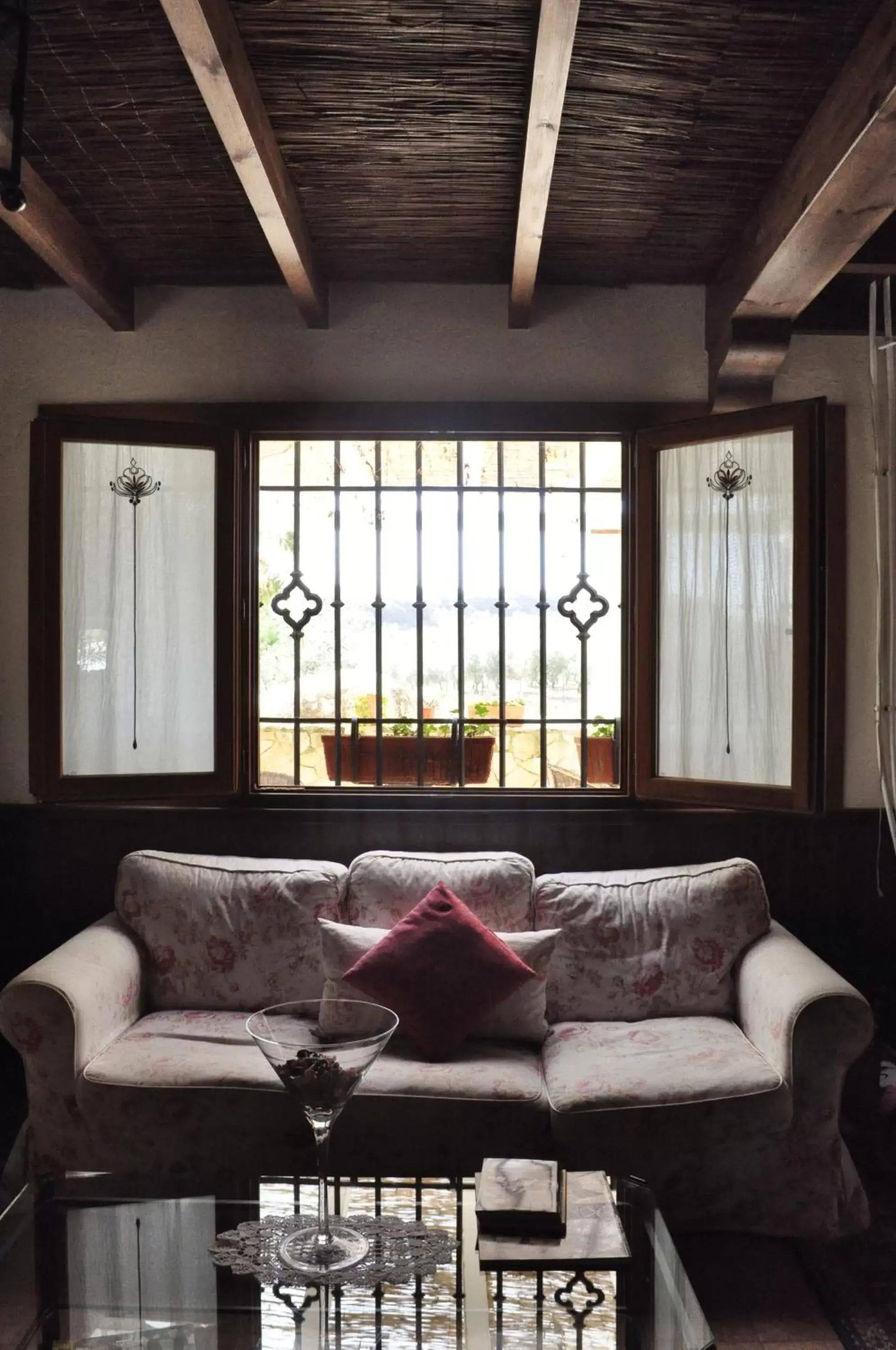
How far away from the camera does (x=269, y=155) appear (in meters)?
2.59

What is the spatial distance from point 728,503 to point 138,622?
183cm

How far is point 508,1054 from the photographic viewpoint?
284 centimetres

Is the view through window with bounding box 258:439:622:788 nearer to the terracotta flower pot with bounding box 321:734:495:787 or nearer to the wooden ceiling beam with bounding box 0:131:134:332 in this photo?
the terracotta flower pot with bounding box 321:734:495:787

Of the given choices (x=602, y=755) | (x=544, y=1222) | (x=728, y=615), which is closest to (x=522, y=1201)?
(x=544, y=1222)

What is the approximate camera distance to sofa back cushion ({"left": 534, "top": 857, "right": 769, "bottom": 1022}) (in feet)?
10.1

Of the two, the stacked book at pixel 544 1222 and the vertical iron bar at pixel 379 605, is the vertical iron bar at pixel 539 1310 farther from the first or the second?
the vertical iron bar at pixel 379 605

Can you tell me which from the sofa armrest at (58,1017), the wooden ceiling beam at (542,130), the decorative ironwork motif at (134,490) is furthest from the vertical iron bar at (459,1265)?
the wooden ceiling beam at (542,130)

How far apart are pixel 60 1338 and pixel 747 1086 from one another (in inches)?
60.2

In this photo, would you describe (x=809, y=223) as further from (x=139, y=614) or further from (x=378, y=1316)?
(x=378, y=1316)

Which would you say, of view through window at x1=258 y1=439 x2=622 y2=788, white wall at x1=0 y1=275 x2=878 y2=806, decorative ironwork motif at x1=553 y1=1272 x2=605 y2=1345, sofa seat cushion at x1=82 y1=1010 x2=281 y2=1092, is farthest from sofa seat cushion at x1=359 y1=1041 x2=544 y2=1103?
view through window at x1=258 y1=439 x2=622 y2=788

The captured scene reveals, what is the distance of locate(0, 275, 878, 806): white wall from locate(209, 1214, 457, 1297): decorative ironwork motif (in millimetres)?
2124

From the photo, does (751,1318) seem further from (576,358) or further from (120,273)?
(120,273)

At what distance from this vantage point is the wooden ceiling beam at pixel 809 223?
2.14m

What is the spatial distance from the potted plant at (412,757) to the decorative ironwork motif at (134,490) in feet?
4.32
